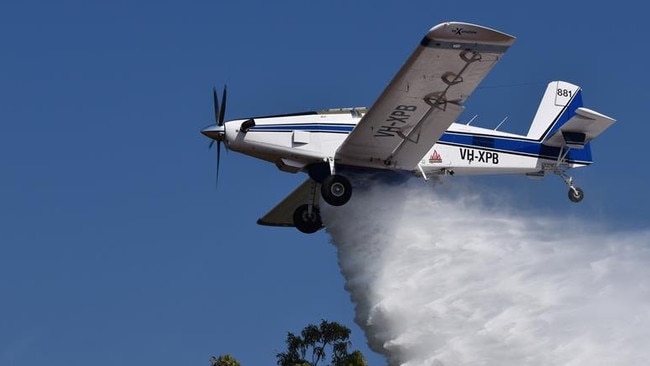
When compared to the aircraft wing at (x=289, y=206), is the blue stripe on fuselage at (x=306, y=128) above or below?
below

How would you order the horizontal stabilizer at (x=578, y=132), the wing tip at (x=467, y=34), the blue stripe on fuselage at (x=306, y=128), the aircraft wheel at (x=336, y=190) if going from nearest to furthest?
the wing tip at (x=467, y=34)
the aircraft wheel at (x=336, y=190)
the blue stripe on fuselage at (x=306, y=128)
the horizontal stabilizer at (x=578, y=132)

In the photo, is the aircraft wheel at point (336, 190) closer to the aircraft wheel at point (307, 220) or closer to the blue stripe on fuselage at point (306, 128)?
the blue stripe on fuselage at point (306, 128)

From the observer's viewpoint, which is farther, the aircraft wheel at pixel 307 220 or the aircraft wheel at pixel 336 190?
the aircraft wheel at pixel 307 220

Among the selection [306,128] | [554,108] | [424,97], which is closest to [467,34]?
[424,97]

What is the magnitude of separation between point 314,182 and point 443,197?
9.43 feet

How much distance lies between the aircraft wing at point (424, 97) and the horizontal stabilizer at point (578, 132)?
3692 mm

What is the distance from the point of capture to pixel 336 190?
35750mm

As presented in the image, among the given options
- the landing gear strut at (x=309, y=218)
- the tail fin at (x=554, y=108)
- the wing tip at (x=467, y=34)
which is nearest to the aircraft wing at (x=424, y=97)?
the wing tip at (x=467, y=34)

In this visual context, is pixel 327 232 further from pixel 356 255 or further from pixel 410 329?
pixel 410 329

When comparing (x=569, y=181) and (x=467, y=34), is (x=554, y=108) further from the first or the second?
(x=467, y=34)

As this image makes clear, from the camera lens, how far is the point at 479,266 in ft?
121

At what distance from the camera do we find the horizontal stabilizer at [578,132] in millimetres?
37781

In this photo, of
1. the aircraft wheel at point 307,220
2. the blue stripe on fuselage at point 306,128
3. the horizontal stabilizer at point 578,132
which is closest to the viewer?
the blue stripe on fuselage at point 306,128

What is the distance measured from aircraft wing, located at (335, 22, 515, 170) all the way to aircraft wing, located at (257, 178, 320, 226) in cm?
270
